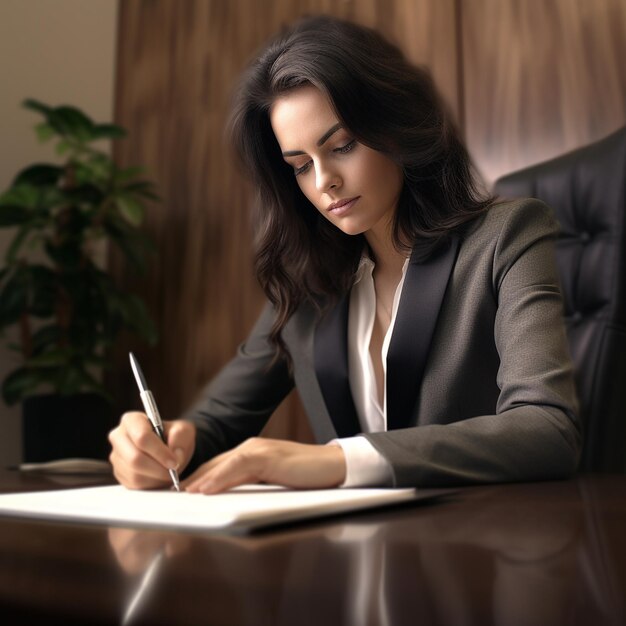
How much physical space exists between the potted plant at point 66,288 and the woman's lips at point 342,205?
1796 mm

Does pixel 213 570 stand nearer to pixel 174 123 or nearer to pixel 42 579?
pixel 42 579

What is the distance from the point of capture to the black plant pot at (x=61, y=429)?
278cm

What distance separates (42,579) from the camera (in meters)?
0.43

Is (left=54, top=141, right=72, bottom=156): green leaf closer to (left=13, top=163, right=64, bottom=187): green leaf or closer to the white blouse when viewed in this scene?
(left=13, top=163, right=64, bottom=187): green leaf

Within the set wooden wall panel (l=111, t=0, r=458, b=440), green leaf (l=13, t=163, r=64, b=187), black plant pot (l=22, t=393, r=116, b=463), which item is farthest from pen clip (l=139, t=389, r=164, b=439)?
green leaf (l=13, t=163, r=64, b=187)

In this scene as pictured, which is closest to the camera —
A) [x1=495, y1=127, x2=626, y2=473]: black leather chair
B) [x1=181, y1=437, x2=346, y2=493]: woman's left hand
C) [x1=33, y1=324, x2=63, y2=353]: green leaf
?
[x1=181, y1=437, x2=346, y2=493]: woman's left hand

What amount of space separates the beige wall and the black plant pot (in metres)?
0.32

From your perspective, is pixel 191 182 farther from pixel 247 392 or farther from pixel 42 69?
pixel 247 392

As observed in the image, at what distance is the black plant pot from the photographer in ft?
9.11

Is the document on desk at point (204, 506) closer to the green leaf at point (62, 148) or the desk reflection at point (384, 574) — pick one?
the desk reflection at point (384, 574)

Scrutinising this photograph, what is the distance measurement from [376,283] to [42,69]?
2373 millimetres

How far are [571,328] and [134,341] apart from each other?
2.24 metres

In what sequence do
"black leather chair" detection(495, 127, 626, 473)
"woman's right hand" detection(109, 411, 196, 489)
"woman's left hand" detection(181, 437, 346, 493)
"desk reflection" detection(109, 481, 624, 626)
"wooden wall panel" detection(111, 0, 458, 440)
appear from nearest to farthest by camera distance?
1. "desk reflection" detection(109, 481, 624, 626)
2. "woman's left hand" detection(181, 437, 346, 493)
3. "woman's right hand" detection(109, 411, 196, 489)
4. "black leather chair" detection(495, 127, 626, 473)
5. "wooden wall panel" detection(111, 0, 458, 440)

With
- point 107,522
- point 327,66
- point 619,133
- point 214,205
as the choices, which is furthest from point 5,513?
point 214,205
